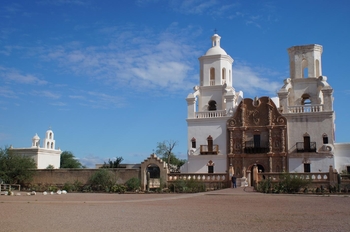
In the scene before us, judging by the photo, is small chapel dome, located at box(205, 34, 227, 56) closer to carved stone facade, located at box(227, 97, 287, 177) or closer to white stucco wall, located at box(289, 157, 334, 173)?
carved stone facade, located at box(227, 97, 287, 177)

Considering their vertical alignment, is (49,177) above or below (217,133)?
below

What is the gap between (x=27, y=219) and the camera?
42.8ft

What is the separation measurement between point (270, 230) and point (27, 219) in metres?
7.61

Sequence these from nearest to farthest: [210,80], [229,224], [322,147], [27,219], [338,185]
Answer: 1. [229,224]
2. [27,219]
3. [338,185]
4. [322,147]
5. [210,80]

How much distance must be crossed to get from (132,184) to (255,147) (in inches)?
509

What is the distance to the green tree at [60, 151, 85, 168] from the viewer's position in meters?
67.8

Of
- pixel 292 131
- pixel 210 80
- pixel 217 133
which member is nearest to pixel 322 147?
pixel 292 131

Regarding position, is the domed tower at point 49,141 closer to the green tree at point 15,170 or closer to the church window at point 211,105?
the green tree at point 15,170

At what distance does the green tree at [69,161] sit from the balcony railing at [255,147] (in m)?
36.8

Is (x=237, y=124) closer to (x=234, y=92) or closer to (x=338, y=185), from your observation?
(x=234, y=92)

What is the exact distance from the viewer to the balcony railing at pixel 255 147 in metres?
39.3

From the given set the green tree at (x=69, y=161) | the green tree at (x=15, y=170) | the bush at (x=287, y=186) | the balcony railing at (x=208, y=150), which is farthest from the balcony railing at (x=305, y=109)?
the green tree at (x=69, y=161)

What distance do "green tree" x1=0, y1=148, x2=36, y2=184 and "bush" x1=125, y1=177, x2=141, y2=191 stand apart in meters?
11.1

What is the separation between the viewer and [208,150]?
40844 millimetres
